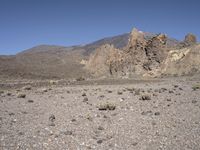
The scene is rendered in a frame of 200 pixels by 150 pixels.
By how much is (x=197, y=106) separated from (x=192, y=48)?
163ft

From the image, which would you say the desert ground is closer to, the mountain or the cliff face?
the cliff face

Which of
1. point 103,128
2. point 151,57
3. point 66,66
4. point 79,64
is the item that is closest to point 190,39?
point 151,57

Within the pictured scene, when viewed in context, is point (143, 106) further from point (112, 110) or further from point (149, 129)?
point (149, 129)

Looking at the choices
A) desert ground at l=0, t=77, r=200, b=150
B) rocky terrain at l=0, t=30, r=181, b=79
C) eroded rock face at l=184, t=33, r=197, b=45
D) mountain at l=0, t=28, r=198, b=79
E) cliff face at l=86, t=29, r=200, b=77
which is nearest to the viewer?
desert ground at l=0, t=77, r=200, b=150

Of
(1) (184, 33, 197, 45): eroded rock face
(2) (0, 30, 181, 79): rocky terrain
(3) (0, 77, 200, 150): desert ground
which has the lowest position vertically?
(3) (0, 77, 200, 150): desert ground

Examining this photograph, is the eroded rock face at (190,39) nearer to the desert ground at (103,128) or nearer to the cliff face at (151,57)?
the cliff face at (151,57)

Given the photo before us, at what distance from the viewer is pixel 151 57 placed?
2591 inches

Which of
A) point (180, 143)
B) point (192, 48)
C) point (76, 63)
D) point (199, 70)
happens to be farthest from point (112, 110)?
point (76, 63)

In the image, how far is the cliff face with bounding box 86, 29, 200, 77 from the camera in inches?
2511

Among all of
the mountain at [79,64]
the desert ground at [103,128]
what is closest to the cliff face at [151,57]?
the mountain at [79,64]

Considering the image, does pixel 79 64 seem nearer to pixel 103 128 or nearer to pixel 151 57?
pixel 151 57

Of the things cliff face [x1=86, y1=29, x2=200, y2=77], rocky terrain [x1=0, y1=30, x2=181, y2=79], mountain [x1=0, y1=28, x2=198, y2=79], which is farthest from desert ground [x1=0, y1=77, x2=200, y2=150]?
rocky terrain [x1=0, y1=30, x2=181, y2=79]

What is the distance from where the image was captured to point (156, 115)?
50.1 ft

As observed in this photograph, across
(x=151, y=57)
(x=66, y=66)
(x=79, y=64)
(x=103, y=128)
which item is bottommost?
(x=103, y=128)
